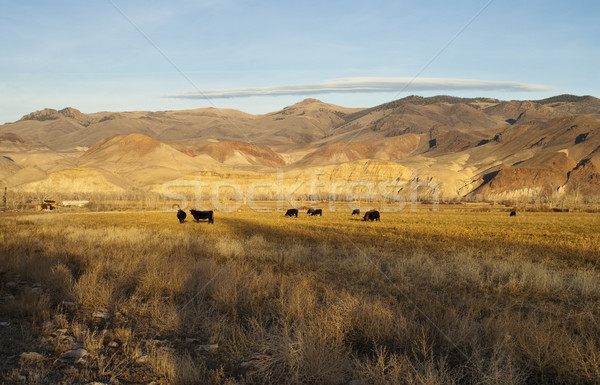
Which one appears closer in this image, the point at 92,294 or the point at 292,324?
the point at 292,324

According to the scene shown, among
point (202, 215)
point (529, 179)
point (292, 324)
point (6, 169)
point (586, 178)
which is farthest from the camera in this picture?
point (6, 169)

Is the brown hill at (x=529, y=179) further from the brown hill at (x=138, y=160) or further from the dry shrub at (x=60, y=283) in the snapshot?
the dry shrub at (x=60, y=283)

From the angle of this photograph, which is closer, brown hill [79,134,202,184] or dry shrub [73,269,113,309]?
dry shrub [73,269,113,309]

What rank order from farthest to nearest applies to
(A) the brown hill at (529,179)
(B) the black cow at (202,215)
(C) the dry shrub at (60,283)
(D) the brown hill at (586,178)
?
(A) the brown hill at (529,179), (D) the brown hill at (586,178), (B) the black cow at (202,215), (C) the dry shrub at (60,283)

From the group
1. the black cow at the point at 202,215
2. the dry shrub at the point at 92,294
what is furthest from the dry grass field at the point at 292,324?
the black cow at the point at 202,215

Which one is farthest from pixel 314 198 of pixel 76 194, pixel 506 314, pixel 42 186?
pixel 506 314

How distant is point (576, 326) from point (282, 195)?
11106 cm

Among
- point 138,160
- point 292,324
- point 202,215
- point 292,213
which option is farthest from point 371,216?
point 138,160

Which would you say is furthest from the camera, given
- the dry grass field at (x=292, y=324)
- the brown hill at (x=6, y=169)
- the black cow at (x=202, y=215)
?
the brown hill at (x=6, y=169)

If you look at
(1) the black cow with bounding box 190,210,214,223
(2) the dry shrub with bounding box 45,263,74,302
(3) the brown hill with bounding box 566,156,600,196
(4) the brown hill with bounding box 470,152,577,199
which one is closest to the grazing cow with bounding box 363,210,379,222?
(1) the black cow with bounding box 190,210,214,223

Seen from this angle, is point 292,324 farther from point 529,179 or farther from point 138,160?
point 138,160

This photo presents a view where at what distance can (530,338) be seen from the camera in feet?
20.4

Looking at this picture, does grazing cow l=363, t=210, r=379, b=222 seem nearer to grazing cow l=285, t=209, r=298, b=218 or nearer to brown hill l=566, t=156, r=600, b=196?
grazing cow l=285, t=209, r=298, b=218

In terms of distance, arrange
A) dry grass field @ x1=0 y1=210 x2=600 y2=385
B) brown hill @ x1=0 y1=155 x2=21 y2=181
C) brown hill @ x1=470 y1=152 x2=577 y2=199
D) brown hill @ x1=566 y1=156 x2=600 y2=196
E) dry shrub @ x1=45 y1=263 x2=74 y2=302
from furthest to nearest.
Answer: brown hill @ x1=0 y1=155 x2=21 y2=181 → brown hill @ x1=470 y1=152 x2=577 y2=199 → brown hill @ x1=566 y1=156 x2=600 y2=196 → dry shrub @ x1=45 y1=263 x2=74 y2=302 → dry grass field @ x1=0 y1=210 x2=600 y2=385
